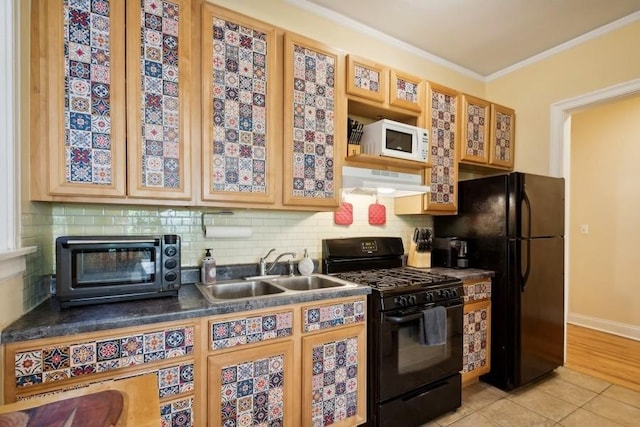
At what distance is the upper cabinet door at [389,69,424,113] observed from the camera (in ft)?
7.71

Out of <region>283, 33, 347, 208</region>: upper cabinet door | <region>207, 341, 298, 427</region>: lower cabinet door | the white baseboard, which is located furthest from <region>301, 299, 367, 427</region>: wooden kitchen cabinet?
the white baseboard

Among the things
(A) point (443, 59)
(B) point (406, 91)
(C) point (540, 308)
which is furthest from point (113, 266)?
(A) point (443, 59)

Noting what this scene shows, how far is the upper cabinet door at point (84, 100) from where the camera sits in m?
1.39

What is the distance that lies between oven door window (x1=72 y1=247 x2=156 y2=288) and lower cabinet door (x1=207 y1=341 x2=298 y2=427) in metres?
0.54

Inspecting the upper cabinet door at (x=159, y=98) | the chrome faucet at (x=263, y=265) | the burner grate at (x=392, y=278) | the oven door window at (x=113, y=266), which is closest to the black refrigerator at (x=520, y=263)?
the burner grate at (x=392, y=278)

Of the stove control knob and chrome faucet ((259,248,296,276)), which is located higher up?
chrome faucet ((259,248,296,276))

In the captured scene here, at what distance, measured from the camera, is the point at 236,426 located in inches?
58.9

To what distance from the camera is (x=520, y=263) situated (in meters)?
2.43

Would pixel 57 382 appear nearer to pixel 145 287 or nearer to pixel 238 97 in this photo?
pixel 145 287

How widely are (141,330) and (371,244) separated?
1732 mm

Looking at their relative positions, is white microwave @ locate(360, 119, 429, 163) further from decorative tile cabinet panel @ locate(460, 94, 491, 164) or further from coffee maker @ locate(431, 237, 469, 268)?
coffee maker @ locate(431, 237, 469, 268)

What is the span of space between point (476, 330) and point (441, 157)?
140 centimetres

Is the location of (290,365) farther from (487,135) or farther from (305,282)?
(487,135)

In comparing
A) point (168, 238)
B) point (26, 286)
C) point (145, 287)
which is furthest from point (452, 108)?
point (26, 286)
